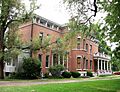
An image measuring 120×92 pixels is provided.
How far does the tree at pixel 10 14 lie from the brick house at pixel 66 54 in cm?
299

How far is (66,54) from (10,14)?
11.5 metres

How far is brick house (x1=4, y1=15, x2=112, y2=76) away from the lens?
39.0 metres

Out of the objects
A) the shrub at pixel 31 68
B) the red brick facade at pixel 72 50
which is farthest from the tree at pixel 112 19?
the red brick facade at pixel 72 50

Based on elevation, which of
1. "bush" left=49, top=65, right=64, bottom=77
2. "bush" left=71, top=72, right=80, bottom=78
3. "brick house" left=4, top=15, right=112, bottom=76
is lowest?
"bush" left=71, top=72, right=80, bottom=78

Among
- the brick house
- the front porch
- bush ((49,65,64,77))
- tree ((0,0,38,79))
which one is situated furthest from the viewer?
the front porch

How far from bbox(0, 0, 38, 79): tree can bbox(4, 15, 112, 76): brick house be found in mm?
2986

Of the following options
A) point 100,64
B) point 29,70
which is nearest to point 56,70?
point 29,70

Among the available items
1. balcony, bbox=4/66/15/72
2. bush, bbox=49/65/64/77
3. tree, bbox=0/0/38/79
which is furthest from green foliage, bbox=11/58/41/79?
bush, bbox=49/65/64/77

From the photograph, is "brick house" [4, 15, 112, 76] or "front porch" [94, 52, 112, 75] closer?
"brick house" [4, 15, 112, 76]

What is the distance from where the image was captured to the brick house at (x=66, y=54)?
128 feet

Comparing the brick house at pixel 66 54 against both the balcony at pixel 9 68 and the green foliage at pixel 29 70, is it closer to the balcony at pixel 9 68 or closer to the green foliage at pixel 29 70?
the balcony at pixel 9 68

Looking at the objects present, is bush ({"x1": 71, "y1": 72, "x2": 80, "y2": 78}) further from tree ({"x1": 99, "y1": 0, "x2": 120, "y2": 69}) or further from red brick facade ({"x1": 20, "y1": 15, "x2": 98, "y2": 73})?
tree ({"x1": 99, "y1": 0, "x2": 120, "y2": 69})

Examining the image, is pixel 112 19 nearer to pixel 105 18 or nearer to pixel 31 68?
pixel 105 18

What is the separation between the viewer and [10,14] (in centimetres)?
2895
